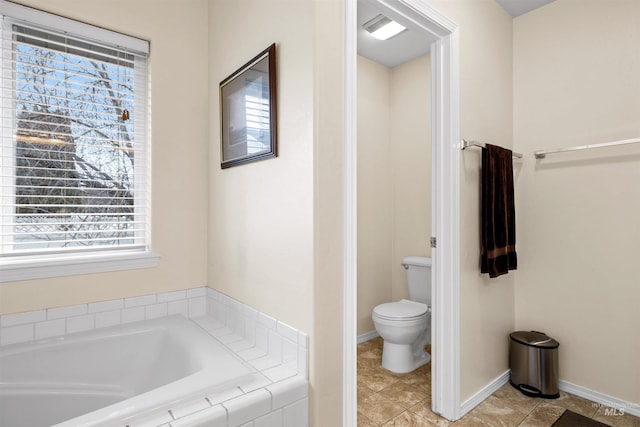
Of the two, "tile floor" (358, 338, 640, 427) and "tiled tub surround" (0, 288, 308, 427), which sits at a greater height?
"tiled tub surround" (0, 288, 308, 427)

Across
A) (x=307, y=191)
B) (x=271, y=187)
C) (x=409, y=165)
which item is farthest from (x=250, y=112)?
(x=409, y=165)

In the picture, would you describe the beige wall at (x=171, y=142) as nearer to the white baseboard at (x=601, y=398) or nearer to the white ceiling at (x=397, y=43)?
the white ceiling at (x=397, y=43)

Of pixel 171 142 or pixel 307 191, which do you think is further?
pixel 171 142

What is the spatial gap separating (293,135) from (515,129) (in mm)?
1865

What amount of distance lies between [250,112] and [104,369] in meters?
1.44

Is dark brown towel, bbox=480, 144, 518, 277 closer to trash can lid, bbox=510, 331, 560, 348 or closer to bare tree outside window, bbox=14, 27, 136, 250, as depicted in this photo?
trash can lid, bbox=510, 331, 560, 348

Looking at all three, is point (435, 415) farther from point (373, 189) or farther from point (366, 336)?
point (373, 189)

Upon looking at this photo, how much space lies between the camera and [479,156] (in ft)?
6.90

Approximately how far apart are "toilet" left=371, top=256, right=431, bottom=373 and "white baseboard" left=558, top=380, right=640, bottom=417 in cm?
89

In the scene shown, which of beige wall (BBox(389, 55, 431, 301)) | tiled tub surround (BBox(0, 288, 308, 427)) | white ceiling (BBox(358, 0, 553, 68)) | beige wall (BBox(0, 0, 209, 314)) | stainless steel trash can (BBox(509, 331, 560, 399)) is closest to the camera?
tiled tub surround (BBox(0, 288, 308, 427))

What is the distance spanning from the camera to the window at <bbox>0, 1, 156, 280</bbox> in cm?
157

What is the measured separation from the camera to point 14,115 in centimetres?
158

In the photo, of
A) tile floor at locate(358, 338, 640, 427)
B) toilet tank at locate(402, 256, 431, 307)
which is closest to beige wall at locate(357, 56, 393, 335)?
toilet tank at locate(402, 256, 431, 307)

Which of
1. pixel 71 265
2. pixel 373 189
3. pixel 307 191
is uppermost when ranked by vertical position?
pixel 373 189
